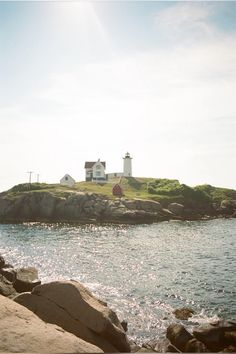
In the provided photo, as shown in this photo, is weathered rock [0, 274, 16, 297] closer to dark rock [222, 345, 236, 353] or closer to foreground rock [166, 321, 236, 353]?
foreground rock [166, 321, 236, 353]

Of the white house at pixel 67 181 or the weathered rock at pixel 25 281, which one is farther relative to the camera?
the white house at pixel 67 181

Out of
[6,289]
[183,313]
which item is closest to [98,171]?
[183,313]

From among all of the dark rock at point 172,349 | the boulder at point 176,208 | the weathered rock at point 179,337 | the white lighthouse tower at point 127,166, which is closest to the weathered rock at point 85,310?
the dark rock at point 172,349

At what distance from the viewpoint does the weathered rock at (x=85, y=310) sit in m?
16.4

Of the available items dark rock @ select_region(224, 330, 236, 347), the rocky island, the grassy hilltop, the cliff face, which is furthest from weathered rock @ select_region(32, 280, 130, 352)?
the grassy hilltop

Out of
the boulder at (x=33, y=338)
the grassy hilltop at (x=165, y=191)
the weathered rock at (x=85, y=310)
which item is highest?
the grassy hilltop at (x=165, y=191)

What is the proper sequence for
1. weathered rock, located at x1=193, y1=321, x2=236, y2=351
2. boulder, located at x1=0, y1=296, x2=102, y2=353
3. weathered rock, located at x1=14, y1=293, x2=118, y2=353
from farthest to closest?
weathered rock, located at x1=193, y1=321, x2=236, y2=351, weathered rock, located at x1=14, y1=293, x2=118, y2=353, boulder, located at x1=0, y1=296, x2=102, y2=353

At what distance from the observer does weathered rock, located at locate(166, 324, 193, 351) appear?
19.2m

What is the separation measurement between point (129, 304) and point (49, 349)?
1559 centimetres

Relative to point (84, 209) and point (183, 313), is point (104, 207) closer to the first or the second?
point (84, 209)

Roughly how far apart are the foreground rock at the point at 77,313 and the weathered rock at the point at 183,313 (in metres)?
7.58

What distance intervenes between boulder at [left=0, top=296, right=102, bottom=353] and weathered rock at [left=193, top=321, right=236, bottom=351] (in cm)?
943

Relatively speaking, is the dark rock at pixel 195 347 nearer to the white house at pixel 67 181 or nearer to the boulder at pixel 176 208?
the boulder at pixel 176 208

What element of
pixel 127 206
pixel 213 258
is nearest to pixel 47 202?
pixel 127 206
